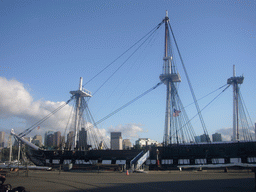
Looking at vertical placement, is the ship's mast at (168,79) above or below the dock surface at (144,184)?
above

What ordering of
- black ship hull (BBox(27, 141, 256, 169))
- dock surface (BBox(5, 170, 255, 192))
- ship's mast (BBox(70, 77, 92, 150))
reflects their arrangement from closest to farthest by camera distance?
1. dock surface (BBox(5, 170, 255, 192))
2. black ship hull (BBox(27, 141, 256, 169))
3. ship's mast (BBox(70, 77, 92, 150))

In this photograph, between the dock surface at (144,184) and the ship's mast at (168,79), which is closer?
the dock surface at (144,184)

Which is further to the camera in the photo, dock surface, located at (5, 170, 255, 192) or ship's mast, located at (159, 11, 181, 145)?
ship's mast, located at (159, 11, 181, 145)

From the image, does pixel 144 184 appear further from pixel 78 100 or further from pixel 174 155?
pixel 78 100

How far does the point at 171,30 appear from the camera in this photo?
52562 mm

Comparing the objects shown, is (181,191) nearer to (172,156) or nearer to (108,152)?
(172,156)

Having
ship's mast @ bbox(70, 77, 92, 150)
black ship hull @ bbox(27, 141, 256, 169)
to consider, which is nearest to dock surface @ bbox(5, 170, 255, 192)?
black ship hull @ bbox(27, 141, 256, 169)

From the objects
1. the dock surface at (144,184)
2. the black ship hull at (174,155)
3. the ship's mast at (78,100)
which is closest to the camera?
the dock surface at (144,184)

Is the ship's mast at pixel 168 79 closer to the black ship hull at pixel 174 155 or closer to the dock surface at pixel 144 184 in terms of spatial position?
the black ship hull at pixel 174 155

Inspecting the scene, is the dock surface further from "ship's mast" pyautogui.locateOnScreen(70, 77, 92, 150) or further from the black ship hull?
"ship's mast" pyautogui.locateOnScreen(70, 77, 92, 150)

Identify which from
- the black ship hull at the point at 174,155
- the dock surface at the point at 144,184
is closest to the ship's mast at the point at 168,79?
the black ship hull at the point at 174,155

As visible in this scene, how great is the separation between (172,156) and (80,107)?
27.7 m

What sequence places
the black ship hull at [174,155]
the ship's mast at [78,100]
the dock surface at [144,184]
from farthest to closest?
1. the ship's mast at [78,100]
2. the black ship hull at [174,155]
3. the dock surface at [144,184]

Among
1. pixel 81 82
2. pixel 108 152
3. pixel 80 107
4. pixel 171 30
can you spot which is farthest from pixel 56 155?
pixel 171 30
